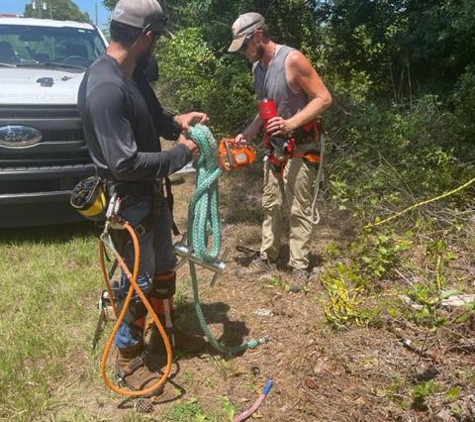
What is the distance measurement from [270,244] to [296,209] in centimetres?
48

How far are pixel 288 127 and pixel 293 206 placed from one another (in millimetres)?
685

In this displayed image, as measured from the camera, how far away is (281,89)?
366 cm

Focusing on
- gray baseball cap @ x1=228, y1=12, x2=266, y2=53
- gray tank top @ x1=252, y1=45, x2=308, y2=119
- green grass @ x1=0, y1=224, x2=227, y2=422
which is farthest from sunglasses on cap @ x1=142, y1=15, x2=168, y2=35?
green grass @ x1=0, y1=224, x2=227, y2=422

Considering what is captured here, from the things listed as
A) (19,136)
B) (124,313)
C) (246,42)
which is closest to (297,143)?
(246,42)

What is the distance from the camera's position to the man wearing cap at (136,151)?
2.43 m

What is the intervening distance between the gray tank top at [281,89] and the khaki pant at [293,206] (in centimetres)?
31

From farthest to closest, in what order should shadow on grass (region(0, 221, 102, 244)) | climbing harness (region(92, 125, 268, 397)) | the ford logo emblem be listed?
shadow on grass (region(0, 221, 102, 244)) → the ford logo emblem → climbing harness (region(92, 125, 268, 397))

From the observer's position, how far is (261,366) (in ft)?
10.3

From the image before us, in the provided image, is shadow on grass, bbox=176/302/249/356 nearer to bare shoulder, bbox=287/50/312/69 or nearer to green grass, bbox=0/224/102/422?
green grass, bbox=0/224/102/422

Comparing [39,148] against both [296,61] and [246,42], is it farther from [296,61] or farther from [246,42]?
[296,61]

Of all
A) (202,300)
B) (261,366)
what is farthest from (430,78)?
(261,366)

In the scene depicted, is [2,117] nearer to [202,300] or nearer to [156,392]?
[202,300]

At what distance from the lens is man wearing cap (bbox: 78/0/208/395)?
243 cm

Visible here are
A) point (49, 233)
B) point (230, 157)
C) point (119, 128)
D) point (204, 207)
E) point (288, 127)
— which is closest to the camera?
point (119, 128)
